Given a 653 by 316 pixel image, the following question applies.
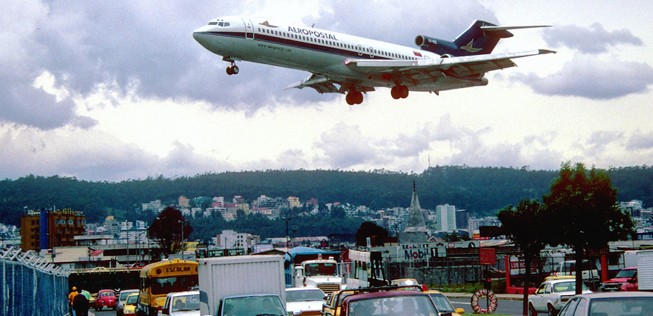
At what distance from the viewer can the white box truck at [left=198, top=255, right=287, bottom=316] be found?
1930 centimetres

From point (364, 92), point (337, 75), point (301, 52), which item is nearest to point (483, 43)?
point (364, 92)

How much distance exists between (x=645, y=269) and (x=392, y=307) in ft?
44.6

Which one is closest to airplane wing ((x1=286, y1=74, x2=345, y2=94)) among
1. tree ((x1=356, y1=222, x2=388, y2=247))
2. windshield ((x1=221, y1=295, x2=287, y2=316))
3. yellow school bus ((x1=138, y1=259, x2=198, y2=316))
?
yellow school bus ((x1=138, y1=259, x2=198, y2=316))

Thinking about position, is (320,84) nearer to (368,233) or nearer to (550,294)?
(550,294)

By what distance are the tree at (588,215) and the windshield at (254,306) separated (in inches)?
660

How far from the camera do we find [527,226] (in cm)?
3841

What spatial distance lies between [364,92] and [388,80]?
11.3 ft

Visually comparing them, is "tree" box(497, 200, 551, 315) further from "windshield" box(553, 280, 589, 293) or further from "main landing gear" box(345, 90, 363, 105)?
"main landing gear" box(345, 90, 363, 105)

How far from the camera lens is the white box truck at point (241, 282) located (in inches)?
760

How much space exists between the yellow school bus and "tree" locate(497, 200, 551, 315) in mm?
12749

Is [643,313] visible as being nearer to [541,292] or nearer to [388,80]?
[541,292]

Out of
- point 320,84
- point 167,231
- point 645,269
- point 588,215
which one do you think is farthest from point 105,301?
point 167,231

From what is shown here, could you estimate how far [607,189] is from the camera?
3397 centimetres

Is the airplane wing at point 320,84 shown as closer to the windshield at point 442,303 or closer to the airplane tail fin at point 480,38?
the airplane tail fin at point 480,38
